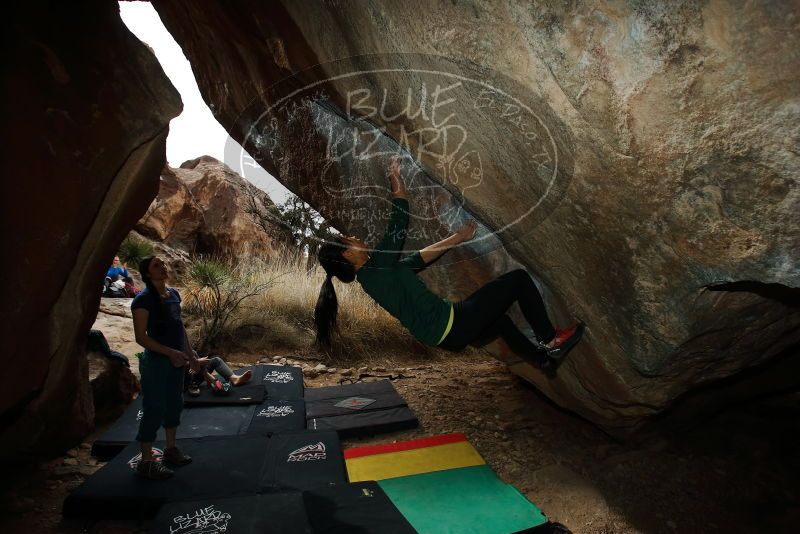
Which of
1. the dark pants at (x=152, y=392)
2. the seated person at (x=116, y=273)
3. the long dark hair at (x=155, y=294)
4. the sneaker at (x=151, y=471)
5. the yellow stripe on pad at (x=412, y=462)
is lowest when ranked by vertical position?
the yellow stripe on pad at (x=412, y=462)

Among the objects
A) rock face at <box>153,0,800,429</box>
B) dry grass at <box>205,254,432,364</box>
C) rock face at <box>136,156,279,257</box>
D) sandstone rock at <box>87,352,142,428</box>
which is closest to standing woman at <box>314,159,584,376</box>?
rock face at <box>153,0,800,429</box>

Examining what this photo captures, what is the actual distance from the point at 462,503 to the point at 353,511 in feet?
2.25

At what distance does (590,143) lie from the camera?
1.83m

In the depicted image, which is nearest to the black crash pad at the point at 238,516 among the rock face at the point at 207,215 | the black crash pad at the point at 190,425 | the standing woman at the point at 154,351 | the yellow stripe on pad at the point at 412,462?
the standing woman at the point at 154,351

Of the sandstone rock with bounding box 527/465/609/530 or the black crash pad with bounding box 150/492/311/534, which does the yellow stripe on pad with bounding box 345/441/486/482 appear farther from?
the black crash pad with bounding box 150/492/311/534

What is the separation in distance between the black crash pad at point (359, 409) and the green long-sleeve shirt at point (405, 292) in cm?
147

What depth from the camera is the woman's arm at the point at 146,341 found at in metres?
2.62

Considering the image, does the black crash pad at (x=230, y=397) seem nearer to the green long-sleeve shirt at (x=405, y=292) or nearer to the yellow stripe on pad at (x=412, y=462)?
the yellow stripe on pad at (x=412, y=462)

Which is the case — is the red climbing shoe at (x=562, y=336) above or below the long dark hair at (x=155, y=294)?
below

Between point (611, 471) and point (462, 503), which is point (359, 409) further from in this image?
point (611, 471)

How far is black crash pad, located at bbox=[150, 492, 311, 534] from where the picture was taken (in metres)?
2.28

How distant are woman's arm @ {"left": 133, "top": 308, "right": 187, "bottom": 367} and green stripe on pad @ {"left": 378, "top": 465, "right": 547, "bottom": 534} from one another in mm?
1485

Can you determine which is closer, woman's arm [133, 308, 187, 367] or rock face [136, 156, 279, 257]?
woman's arm [133, 308, 187, 367]

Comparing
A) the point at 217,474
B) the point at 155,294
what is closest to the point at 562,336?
the point at 217,474
